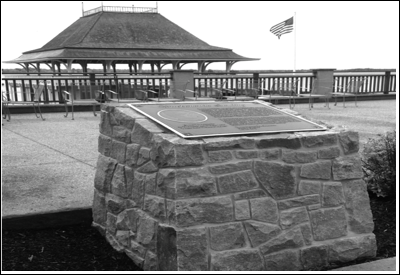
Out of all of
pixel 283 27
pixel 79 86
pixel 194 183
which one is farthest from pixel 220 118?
pixel 283 27

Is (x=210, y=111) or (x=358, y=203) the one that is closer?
(x=358, y=203)

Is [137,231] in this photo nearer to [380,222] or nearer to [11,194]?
[11,194]

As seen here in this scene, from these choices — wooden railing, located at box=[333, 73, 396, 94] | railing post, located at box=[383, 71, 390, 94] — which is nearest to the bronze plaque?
wooden railing, located at box=[333, 73, 396, 94]

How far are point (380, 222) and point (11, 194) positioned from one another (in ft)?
11.7

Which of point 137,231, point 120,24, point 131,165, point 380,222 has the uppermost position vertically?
point 120,24

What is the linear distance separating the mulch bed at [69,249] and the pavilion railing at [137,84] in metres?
8.88

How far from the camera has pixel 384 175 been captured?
4438mm

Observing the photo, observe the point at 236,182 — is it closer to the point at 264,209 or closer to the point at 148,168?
the point at 264,209

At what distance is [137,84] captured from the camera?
16953 mm

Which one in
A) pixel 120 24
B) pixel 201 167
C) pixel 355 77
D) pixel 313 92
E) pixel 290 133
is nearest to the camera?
pixel 201 167

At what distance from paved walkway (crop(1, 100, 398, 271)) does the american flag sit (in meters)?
9.63

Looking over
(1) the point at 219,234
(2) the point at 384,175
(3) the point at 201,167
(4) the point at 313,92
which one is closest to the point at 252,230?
(1) the point at 219,234

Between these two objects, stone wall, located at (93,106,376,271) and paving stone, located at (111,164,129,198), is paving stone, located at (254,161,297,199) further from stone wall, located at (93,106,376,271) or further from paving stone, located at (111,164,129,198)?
paving stone, located at (111,164,129,198)

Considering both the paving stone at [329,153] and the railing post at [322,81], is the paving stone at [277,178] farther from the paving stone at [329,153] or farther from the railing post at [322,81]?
the railing post at [322,81]
